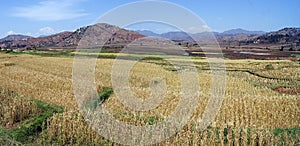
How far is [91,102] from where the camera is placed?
42.5 ft

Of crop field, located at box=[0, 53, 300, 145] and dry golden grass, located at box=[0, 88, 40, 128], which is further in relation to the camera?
dry golden grass, located at box=[0, 88, 40, 128]

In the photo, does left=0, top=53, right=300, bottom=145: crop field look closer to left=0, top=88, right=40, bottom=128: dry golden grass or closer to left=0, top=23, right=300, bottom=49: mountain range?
left=0, top=88, right=40, bottom=128: dry golden grass

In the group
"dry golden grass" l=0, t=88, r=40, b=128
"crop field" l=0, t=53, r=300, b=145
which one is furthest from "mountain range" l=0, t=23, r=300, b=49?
"dry golden grass" l=0, t=88, r=40, b=128

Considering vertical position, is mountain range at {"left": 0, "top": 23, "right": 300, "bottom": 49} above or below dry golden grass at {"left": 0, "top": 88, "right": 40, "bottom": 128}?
above

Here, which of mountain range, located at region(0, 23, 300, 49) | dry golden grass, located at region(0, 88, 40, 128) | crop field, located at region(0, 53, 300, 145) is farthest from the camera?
mountain range, located at region(0, 23, 300, 49)

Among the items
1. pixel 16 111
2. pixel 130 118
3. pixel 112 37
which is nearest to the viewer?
pixel 130 118

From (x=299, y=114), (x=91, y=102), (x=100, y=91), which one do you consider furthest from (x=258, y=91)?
(x=91, y=102)

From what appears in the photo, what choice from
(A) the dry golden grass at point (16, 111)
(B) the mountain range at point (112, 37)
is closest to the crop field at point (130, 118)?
(A) the dry golden grass at point (16, 111)

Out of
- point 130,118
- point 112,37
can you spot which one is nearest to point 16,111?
point 130,118

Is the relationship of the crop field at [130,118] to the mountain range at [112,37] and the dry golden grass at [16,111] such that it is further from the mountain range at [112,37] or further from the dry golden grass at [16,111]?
the mountain range at [112,37]

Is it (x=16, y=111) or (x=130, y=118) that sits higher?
(x=16, y=111)

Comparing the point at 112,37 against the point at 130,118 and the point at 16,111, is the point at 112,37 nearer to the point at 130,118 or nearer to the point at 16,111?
the point at 16,111

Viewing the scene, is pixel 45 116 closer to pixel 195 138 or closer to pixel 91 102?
pixel 91 102

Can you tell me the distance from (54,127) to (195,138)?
4000mm
